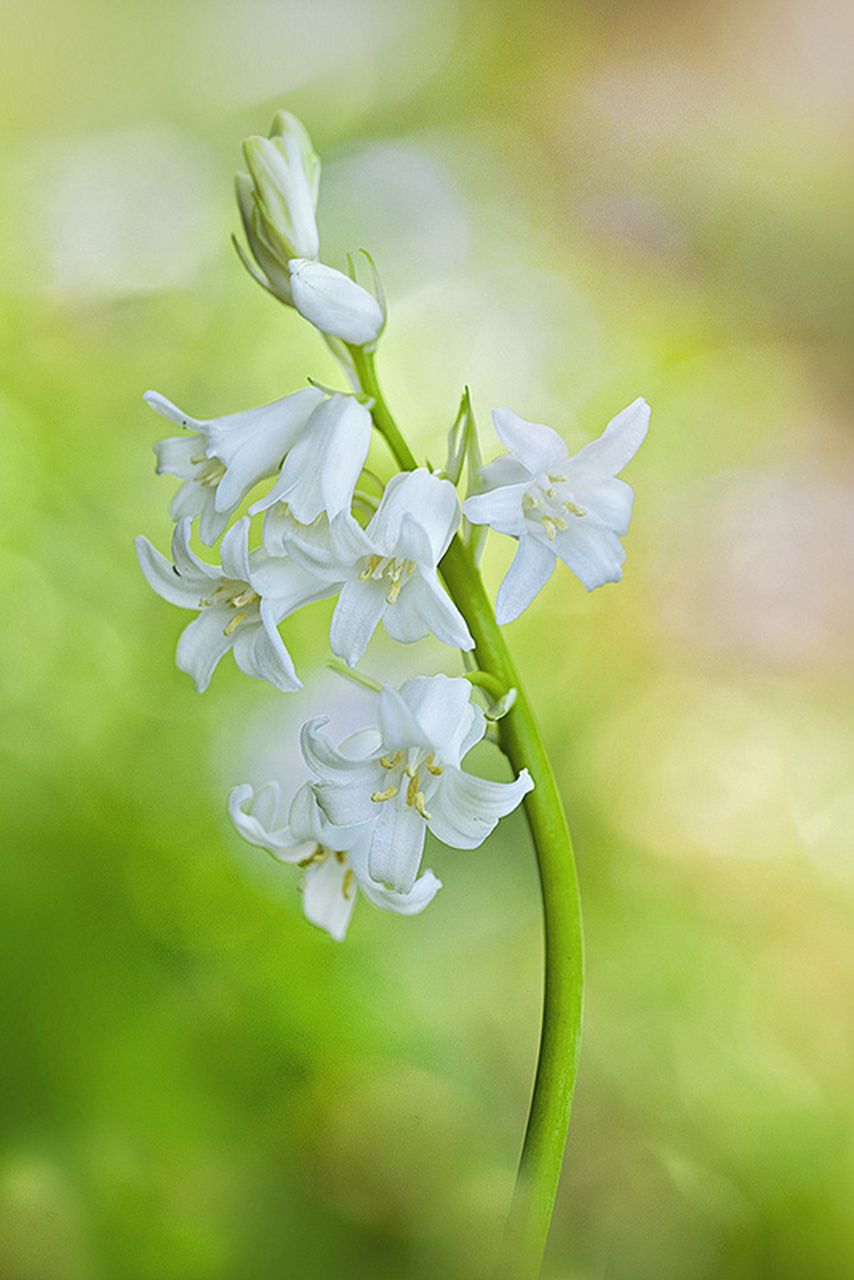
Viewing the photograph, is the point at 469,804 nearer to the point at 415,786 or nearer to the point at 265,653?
the point at 415,786

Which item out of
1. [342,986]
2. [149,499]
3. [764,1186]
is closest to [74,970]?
[342,986]

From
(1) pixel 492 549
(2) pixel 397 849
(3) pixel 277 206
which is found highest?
(1) pixel 492 549

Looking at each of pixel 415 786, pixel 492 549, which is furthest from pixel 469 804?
pixel 492 549

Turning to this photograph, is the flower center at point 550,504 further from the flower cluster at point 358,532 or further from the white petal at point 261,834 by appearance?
the white petal at point 261,834

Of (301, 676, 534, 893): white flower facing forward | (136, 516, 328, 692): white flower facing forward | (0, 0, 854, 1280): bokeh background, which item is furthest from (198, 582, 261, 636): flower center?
(0, 0, 854, 1280): bokeh background

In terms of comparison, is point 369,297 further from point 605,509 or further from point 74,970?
point 74,970

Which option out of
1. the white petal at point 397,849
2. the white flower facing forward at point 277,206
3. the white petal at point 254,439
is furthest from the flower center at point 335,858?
the white flower facing forward at point 277,206

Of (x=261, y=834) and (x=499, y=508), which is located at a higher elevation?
(x=499, y=508)

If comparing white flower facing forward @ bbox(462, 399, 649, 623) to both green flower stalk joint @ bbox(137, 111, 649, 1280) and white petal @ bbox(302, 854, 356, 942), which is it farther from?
white petal @ bbox(302, 854, 356, 942)
